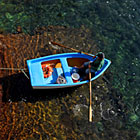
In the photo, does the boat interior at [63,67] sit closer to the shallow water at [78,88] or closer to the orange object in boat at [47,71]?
the orange object in boat at [47,71]

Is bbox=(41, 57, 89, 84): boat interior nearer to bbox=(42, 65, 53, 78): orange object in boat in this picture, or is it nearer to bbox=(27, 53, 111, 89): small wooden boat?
bbox=(27, 53, 111, 89): small wooden boat

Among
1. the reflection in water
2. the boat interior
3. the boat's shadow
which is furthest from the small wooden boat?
the reflection in water

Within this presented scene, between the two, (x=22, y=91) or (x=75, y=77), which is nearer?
(x=22, y=91)

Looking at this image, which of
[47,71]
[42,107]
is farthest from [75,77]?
[42,107]

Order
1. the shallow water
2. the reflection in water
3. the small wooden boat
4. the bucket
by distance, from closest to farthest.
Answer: the reflection in water
the small wooden boat
the shallow water
the bucket

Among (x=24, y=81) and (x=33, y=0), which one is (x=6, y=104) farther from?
(x=33, y=0)

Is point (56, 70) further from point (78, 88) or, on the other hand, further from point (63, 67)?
point (78, 88)
